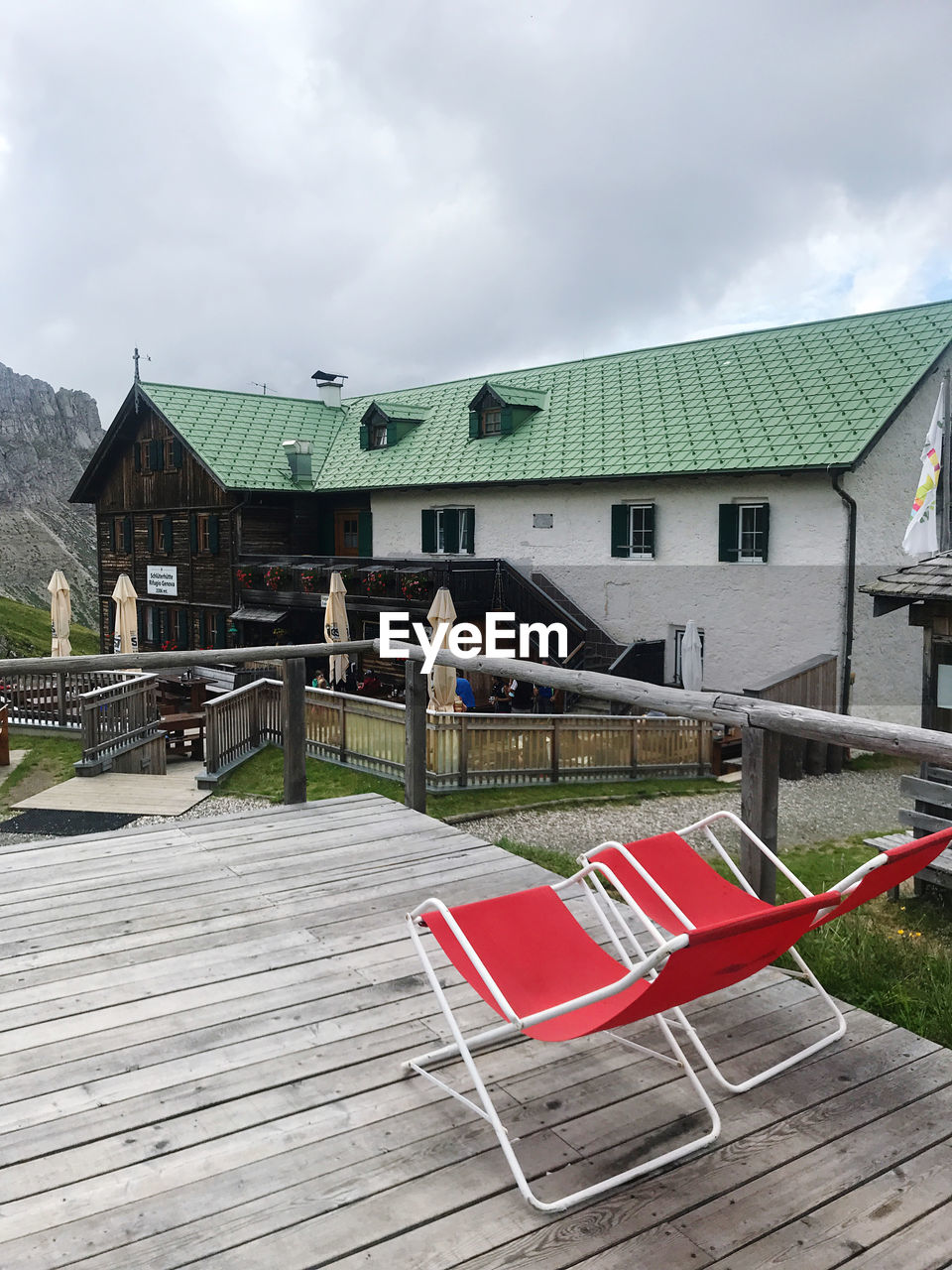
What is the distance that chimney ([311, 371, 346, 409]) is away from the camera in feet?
103

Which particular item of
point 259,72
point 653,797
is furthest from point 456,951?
point 259,72

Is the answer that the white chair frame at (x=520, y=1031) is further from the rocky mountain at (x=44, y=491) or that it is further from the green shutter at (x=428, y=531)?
the rocky mountain at (x=44, y=491)

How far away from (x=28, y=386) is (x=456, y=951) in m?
140

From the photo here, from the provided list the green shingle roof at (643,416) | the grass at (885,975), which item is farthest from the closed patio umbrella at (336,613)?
the grass at (885,975)

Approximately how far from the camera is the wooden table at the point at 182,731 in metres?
17.2

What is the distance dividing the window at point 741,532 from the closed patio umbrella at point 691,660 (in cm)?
170

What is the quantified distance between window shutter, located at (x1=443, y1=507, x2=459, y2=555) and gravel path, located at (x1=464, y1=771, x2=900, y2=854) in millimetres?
11166

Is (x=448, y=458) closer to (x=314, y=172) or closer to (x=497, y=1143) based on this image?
(x=497, y=1143)

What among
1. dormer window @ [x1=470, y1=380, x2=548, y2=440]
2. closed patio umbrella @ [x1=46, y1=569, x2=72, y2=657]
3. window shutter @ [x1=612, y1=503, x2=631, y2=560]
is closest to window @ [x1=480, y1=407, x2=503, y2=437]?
dormer window @ [x1=470, y1=380, x2=548, y2=440]

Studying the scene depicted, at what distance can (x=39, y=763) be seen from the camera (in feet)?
51.4

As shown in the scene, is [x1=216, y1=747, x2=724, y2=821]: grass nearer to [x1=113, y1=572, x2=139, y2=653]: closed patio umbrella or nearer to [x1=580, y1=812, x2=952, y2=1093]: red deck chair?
[x1=113, y1=572, x2=139, y2=653]: closed patio umbrella

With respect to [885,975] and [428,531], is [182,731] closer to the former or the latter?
[428,531]

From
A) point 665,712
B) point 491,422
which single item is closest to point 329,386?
point 491,422

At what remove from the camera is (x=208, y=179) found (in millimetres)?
87438
